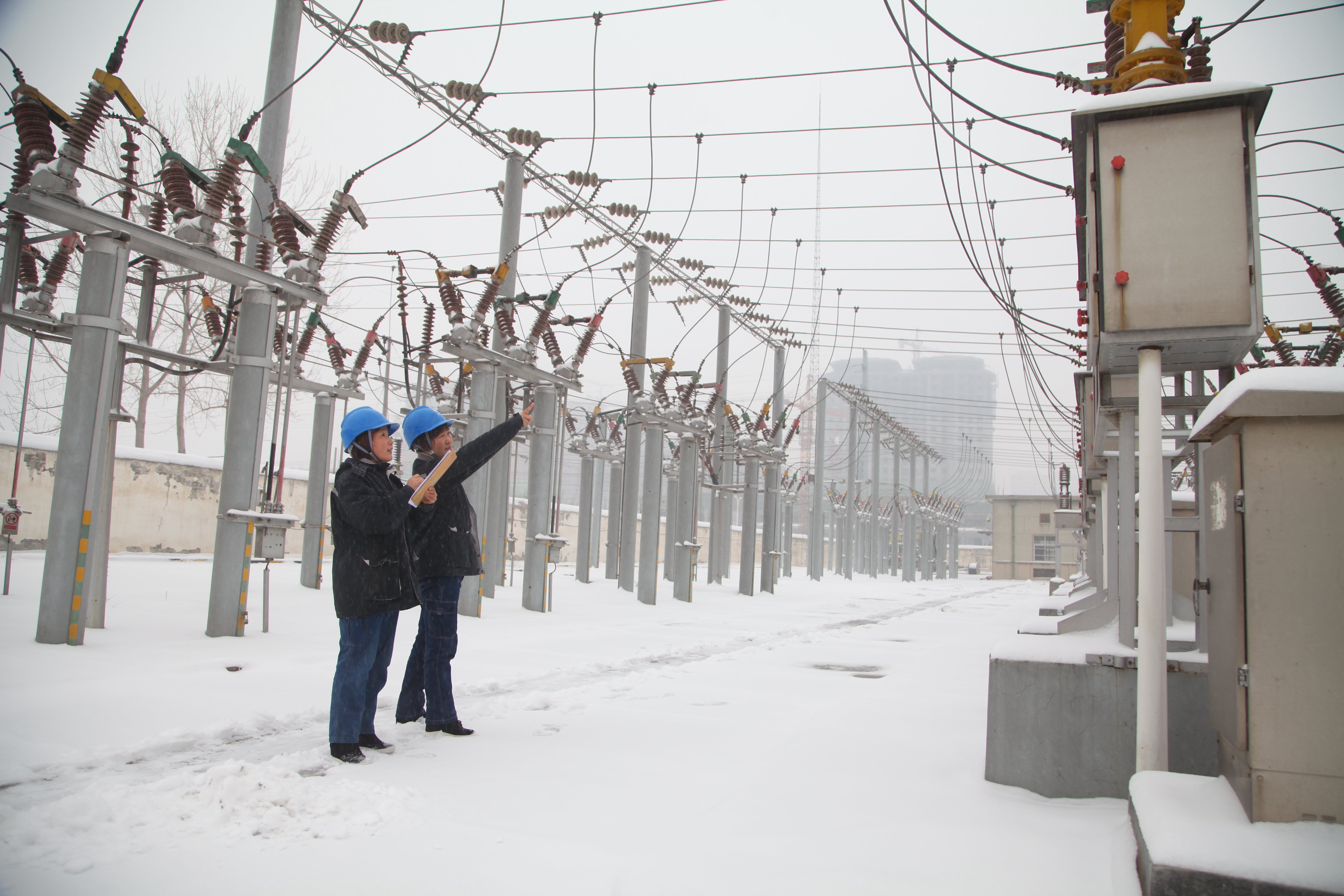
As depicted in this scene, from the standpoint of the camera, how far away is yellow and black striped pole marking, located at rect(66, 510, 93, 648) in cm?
570

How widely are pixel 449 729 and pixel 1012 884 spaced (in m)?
2.63

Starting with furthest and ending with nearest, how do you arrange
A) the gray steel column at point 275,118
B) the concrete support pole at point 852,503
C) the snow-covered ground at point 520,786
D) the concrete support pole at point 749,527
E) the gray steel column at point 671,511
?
1. the concrete support pole at point 852,503
2. the concrete support pole at point 749,527
3. the gray steel column at point 671,511
4. the gray steel column at point 275,118
5. the snow-covered ground at point 520,786

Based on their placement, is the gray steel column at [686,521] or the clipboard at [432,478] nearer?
the clipboard at [432,478]

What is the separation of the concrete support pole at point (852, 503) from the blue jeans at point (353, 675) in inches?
1066

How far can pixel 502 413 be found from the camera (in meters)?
10.5

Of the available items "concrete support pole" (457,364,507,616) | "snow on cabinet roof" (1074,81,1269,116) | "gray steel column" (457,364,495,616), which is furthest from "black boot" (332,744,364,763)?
"gray steel column" (457,364,495,616)

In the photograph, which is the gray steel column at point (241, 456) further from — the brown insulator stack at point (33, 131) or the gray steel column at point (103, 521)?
the brown insulator stack at point (33, 131)

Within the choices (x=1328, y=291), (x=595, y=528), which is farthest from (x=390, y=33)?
(x=595, y=528)

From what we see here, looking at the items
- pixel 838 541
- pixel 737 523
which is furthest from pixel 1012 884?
pixel 737 523

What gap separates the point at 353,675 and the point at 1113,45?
170 inches

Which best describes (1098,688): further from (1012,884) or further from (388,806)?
(388,806)

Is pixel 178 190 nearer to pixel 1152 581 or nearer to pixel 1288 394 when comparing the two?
pixel 1152 581

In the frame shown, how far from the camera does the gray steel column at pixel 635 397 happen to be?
1368 centimetres

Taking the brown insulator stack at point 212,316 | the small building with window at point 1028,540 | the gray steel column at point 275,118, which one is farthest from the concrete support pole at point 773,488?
the small building with window at point 1028,540
